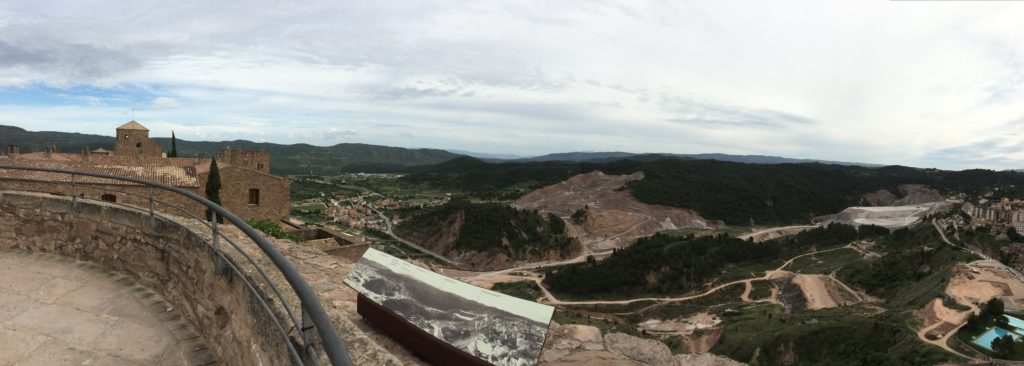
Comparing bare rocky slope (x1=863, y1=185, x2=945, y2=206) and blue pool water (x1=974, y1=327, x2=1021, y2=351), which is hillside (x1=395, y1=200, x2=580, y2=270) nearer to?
blue pool water (x1=974, y1=327, x2=1021, y2=351)

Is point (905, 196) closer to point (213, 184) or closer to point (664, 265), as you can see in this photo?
point (664, 265)

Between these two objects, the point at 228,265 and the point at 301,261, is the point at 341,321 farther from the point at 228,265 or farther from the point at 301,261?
the point at 301,261

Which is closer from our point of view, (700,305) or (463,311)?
(463,311)

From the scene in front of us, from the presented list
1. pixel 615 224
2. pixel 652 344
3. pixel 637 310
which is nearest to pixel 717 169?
pixel 615 224

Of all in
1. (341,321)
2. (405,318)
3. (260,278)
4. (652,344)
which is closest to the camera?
(341,321)

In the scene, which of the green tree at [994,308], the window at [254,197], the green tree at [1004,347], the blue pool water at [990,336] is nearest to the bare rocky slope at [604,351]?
the window at [254,197]

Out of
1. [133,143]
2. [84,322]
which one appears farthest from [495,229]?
[84,322]
